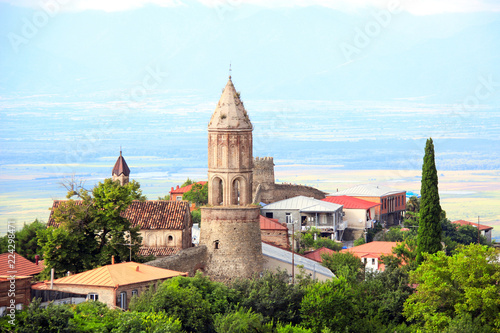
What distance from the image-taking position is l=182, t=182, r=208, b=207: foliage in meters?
113

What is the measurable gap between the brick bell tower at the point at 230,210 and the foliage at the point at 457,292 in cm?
968

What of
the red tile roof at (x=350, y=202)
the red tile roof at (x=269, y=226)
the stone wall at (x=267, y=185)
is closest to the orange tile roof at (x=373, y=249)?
the red tile roof at (x=269, y=226)

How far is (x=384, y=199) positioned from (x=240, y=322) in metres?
67.9

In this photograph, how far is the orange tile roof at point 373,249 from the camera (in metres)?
86.1

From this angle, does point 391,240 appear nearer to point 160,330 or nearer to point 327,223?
point 327,223

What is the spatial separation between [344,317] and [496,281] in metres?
8.87

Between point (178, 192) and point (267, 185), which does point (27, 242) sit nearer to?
point (267, 185)

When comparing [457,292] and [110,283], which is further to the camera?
[457,292]

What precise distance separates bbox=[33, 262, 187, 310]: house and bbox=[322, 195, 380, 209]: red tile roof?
5618 centimetres

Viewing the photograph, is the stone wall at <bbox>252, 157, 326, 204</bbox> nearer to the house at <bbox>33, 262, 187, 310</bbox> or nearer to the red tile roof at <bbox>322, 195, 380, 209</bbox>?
the red tile roof at <bbox>322, 195, 380, 209</bbox>

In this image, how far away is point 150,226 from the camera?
6222 cm

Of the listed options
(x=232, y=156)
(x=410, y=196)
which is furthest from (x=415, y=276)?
(x=410, y=196)

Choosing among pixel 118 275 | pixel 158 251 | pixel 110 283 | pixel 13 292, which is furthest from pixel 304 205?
pixel 13 292

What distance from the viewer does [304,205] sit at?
102m
